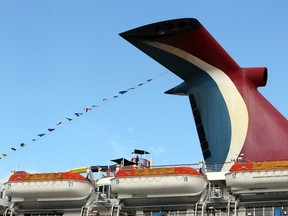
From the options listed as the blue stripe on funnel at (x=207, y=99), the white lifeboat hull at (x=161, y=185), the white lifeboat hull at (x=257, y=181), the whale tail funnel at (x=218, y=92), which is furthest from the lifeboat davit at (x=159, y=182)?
the blue stripe on funnel at (x=207, y=99)

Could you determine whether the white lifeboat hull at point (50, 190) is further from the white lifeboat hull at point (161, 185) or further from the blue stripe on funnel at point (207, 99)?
the blue stripe on funnel at point (207, 99)

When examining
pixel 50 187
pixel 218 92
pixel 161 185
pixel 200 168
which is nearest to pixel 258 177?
pixel 200 168

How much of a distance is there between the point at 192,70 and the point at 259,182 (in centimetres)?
1445

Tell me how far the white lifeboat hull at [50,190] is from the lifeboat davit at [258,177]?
10.1 metres

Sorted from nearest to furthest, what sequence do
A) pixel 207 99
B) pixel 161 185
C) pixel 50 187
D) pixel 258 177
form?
pixel 258 177
pixel 161 185
pixel 50 187
pixel 207 99

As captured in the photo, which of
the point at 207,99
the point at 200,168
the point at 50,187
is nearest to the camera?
the point at 200,168

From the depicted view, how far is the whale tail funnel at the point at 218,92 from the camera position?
4656cm

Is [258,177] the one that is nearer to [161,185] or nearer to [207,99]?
[161,185]

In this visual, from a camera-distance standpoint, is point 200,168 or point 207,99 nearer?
point 200,168

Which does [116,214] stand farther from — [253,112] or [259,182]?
[253,112]

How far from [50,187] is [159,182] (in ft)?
25.1

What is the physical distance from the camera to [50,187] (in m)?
41.0

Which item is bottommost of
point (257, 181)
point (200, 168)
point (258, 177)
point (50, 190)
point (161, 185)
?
point (50, 190)

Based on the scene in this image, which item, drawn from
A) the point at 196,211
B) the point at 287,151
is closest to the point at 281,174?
the point at 196,211
